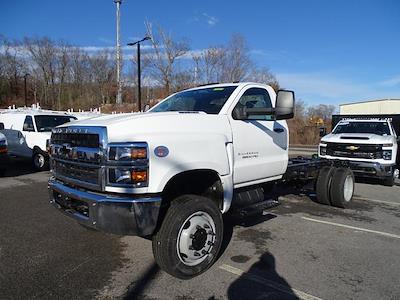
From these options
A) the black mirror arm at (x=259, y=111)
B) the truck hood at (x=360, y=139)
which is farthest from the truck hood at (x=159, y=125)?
the truck hood at (x=360, y=139)

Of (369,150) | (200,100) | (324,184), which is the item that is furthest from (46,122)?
(369,150)

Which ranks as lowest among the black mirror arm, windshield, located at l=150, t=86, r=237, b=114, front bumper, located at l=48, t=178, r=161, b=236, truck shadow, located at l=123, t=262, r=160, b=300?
truck shadow, located at l=123, t=262, r=160, b=300

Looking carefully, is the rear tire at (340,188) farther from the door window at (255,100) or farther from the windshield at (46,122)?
the windshield at (46,122)

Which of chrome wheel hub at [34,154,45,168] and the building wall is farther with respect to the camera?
the building wall

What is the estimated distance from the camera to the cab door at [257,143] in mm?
5164

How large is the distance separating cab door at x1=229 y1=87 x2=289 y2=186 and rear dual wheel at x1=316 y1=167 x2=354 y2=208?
2.00 metres

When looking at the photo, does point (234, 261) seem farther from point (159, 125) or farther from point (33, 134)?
point (33, 134)

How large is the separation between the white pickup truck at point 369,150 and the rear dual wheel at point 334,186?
2247mm

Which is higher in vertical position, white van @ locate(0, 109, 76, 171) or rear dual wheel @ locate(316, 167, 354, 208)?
white van @ locate(0, 109, 76, 171)

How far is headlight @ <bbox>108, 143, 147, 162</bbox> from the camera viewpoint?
382 centimetres

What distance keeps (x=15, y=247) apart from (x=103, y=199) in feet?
7.15

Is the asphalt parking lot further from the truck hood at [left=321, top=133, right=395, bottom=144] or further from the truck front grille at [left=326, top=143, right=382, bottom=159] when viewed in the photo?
the truck hood at [left=321, top=133, right=395, bottom=144]

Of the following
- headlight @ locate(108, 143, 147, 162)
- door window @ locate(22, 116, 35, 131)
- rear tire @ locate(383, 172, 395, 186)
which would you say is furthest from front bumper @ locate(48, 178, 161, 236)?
door window @ locate(22, 116, 35, 131)

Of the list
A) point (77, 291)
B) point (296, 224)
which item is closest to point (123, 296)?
point (77, 291)
